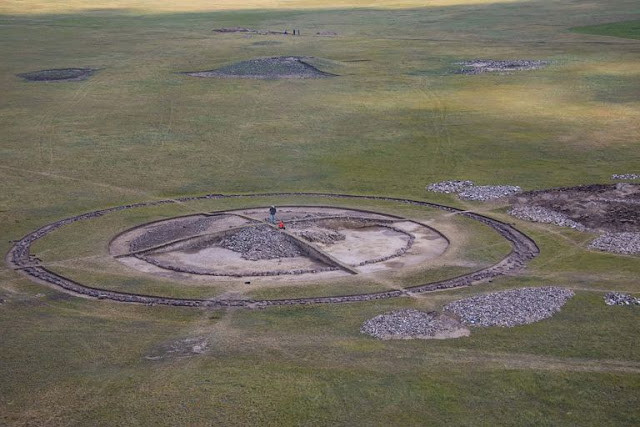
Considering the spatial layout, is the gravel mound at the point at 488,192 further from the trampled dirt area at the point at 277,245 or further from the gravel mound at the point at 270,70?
the gravel mound at the point at 270,70

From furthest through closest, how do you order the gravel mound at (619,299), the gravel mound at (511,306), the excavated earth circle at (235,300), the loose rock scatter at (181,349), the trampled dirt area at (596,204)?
the trampled dirt area at (596,204) → the excavated earth circle at (235,300) → the gravel mound at (619,299) → the gravel mound at (511,306) → the loose rock scatter at (181,349)

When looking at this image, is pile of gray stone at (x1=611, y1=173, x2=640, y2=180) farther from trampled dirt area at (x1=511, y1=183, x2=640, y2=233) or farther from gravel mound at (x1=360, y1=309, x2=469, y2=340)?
gravel mound at (x1=360, y1=309, x2=469, y2=340)

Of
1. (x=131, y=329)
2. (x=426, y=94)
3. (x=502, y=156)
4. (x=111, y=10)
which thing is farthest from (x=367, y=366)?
(x=111, y=10)

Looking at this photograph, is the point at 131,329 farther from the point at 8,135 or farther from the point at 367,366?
the point at 8,135

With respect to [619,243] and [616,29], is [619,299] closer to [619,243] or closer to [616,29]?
[619,243]

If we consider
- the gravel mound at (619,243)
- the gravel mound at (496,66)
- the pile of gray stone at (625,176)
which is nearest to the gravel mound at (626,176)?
the pile of gray stone at (625,176)

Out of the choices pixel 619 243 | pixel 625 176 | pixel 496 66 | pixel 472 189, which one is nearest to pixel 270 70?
pixel 496 66

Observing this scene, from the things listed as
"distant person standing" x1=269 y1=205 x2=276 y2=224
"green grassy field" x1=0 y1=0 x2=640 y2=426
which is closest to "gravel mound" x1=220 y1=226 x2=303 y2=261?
"distant person standing" x1=269 y1=205 x2=276 y2=224
